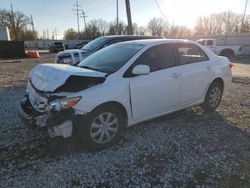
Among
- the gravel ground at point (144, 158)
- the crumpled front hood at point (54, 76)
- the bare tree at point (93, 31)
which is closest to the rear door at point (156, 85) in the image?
the gravel ground at point (144, 158)

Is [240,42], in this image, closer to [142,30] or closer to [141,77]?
[141,77]

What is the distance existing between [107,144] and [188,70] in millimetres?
2112

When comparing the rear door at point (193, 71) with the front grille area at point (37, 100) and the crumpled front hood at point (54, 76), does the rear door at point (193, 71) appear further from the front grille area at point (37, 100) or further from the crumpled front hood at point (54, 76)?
the front grille area at point (37, 100)

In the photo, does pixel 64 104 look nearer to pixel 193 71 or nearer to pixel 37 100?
pixel 37 100

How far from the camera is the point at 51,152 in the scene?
3619 millimetres

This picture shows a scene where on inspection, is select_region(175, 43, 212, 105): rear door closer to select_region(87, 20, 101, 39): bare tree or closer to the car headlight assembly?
the car headlight assembly

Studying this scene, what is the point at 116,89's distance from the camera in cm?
365

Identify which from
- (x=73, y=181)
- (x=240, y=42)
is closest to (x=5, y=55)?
(x=73, y=181)

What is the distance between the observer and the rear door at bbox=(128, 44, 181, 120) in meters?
3.93

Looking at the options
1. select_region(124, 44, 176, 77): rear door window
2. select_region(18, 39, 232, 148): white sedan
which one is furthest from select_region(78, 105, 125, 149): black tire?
select_region(124, 44, 176, 77): rear door window

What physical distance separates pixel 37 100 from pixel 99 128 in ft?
3.38

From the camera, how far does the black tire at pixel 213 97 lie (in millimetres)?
5270

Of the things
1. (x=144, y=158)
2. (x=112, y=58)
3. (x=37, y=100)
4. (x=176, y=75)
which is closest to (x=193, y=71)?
(x=176, y=75)

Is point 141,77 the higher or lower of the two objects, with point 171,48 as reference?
lower
